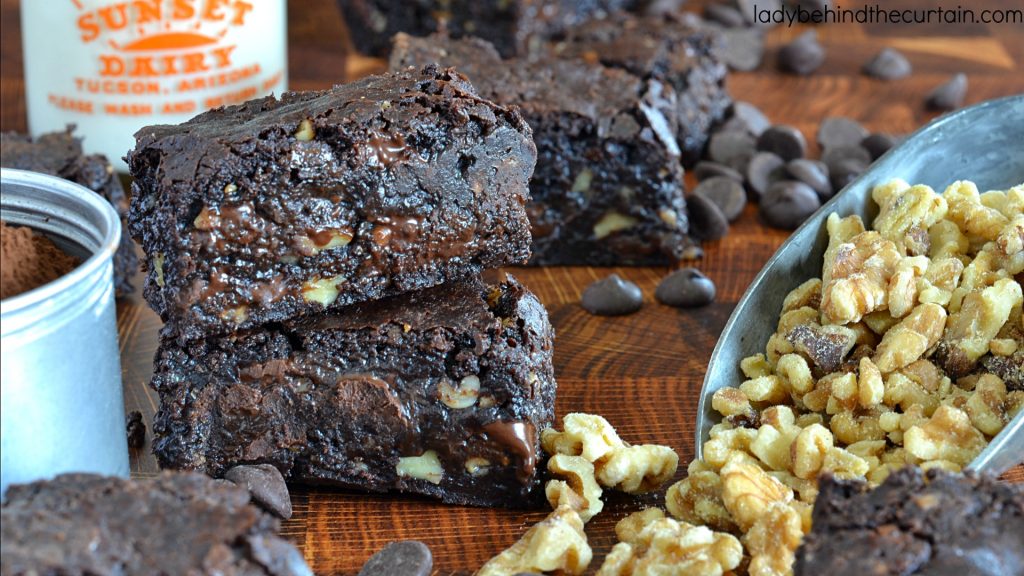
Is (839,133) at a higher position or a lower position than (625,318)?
higher

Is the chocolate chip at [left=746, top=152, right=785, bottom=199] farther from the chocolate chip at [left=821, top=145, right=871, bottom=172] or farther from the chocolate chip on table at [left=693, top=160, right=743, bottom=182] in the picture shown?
the chocolate chip at [left=821, top=145, right=871, bottom=172]

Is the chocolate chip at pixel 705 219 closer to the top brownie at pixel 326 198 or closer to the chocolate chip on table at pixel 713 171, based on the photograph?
the chocolate chip on table at pixel 713 171

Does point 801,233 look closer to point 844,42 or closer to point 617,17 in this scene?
point 617,17

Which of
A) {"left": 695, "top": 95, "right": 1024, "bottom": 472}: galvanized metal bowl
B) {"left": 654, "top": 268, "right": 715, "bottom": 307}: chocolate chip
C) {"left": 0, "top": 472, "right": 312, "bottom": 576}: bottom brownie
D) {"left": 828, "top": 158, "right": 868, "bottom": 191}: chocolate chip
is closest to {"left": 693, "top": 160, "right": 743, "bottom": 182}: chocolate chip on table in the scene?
{"left": 828, "top": 158, "right": 868, "bottom": 191}: chocolate chip

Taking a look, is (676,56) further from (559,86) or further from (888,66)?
(888,66)

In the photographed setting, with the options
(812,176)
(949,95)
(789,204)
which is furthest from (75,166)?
(949,95)

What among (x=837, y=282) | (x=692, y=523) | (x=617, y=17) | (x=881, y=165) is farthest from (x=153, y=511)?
(x=617, y=17)
